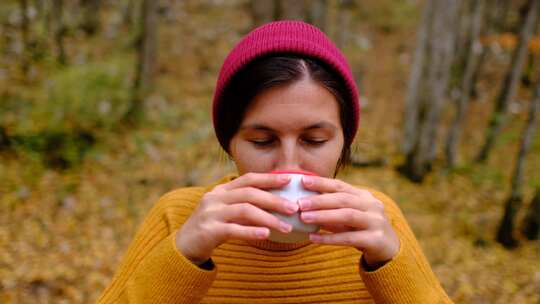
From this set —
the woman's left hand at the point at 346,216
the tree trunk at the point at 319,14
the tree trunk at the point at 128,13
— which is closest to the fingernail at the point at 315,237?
the woman's left hand at the point at 346,216

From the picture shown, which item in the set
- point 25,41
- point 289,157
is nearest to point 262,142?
point 289,157

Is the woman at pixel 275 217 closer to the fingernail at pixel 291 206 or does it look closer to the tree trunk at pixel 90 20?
the fingernail at pixel 291 206

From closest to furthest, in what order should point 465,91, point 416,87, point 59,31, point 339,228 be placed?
point 339,228
point 465,91
point 416,87
point 59,31

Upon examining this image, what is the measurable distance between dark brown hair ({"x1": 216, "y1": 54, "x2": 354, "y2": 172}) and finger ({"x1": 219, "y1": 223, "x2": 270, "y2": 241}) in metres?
0.48

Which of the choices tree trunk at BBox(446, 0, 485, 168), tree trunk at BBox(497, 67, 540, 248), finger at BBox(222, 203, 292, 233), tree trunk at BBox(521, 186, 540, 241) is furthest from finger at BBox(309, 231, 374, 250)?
tree trunk at BBox(446, 0, 485, 168)

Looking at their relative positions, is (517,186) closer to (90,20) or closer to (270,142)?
(270,142)

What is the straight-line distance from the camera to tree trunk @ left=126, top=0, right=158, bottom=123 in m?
9.25

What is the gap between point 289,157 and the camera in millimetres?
1535

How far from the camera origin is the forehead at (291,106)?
1.54 metres

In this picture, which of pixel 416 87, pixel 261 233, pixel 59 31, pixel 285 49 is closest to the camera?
pixel 261 233

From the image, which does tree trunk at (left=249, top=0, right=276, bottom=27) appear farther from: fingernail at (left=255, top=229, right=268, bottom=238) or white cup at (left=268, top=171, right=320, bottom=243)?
fingernail at (left=255, top=229, right=268, bottom=238)

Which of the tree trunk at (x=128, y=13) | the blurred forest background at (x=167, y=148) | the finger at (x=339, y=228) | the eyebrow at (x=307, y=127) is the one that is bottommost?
the blurred forest background at (x=167, y=148)

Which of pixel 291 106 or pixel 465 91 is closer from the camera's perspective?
pixel 291 106

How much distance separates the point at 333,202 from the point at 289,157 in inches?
10.8
